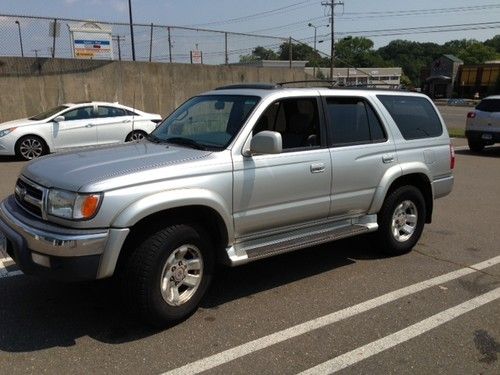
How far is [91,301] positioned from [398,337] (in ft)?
8.20

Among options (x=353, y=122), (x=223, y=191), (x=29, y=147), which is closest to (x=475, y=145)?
(x=353, y=122)

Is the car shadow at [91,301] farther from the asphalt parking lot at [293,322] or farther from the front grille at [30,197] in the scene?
the front grille at [30,197]

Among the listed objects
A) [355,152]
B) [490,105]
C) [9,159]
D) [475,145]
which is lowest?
[475,145]

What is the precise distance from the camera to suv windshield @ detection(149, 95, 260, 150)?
14.5 feet

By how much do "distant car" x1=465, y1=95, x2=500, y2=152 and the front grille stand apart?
14.0 metres

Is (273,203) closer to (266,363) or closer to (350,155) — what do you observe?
(350,155)

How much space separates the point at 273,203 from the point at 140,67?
50.5ft

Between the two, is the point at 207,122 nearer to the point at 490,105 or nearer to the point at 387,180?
the point at 387,180

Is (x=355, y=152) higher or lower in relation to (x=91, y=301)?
higher

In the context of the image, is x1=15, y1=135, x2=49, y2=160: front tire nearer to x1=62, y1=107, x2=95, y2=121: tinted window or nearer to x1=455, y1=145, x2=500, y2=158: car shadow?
x1=62, y1=107, x2=95, y2=121: tinted window

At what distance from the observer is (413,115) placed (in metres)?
5.88

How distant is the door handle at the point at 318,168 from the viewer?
466 cm

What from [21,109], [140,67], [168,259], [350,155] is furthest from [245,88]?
[140,67]

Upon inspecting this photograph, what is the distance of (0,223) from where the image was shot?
159 inches
